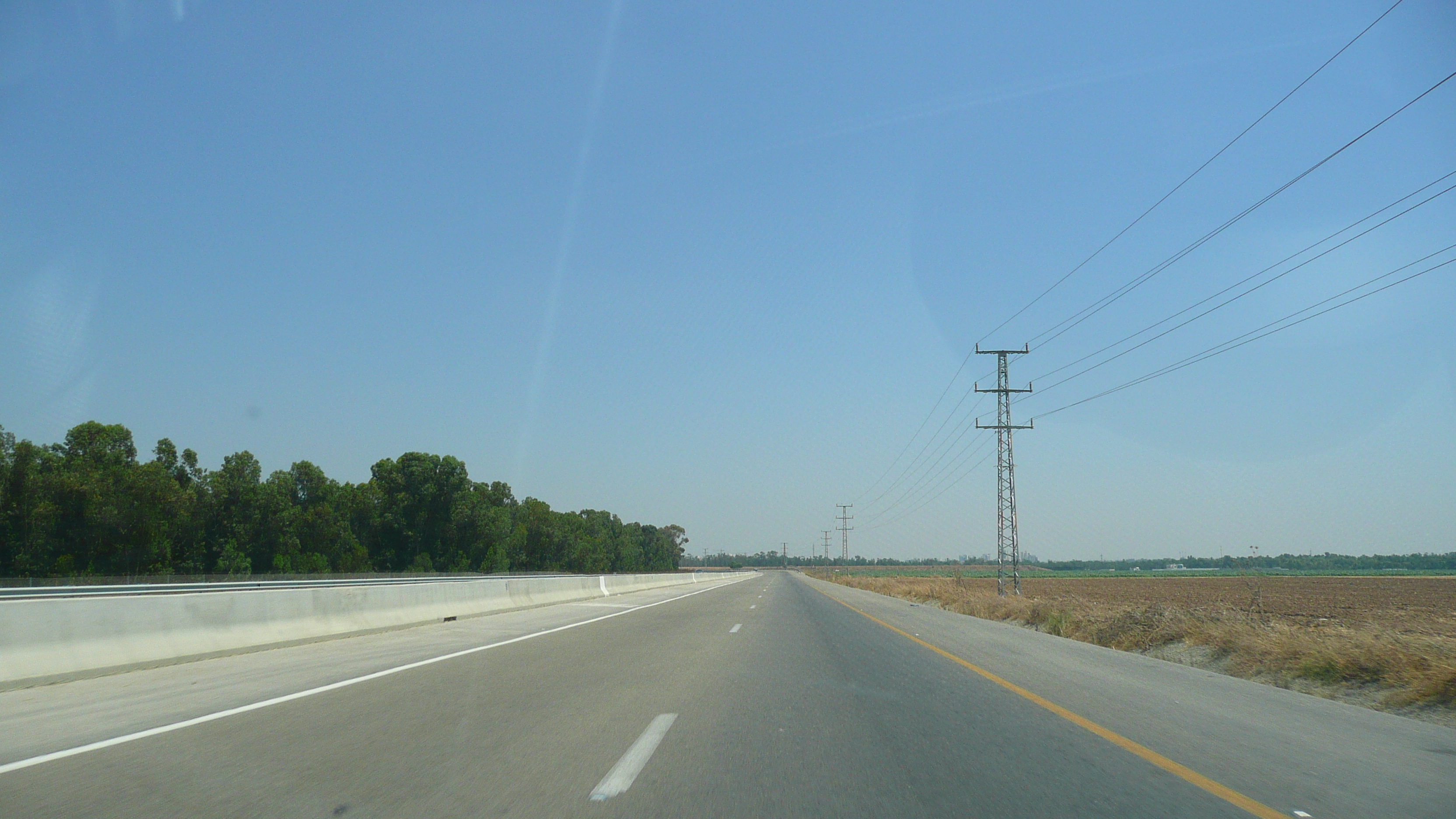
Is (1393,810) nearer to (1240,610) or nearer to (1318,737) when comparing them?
(1318,737)

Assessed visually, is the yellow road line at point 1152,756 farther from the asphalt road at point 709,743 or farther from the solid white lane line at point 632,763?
the solid white lane line at point 632,763

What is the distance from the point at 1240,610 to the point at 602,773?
17382 mm

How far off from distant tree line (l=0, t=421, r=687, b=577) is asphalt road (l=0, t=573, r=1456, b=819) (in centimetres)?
6285

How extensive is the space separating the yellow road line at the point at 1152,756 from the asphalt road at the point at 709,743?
0.10 feet

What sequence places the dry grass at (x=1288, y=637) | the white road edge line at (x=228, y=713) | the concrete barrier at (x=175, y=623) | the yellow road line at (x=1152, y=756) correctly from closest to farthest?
the yellow road line at (x=1152, y=756), the white road edge line at (x=228, y=713), the concrete barrier at (x=175, y=623), the dry grass at (x=1288, y=637)

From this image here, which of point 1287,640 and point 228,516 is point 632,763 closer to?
point 1287,640

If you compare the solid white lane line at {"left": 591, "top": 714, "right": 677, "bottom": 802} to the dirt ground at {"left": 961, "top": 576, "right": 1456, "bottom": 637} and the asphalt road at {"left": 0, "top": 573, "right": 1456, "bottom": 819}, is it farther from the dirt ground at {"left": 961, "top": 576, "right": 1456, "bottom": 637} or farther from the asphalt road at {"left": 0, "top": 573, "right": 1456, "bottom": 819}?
the dirt ground at {"left": 961, "top": 576, "right": 1456, "bottom": 637}

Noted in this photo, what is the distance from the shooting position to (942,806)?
4.95 m

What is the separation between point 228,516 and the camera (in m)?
77.6

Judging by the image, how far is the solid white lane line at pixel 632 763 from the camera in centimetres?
528

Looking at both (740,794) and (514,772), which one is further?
(514,772)

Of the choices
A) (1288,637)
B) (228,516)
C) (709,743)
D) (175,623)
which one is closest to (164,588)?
(175,623)

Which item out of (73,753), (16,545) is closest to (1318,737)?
(73,753)

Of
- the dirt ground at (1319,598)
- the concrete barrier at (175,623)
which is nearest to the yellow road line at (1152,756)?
the dirt ground at (1319,598)
